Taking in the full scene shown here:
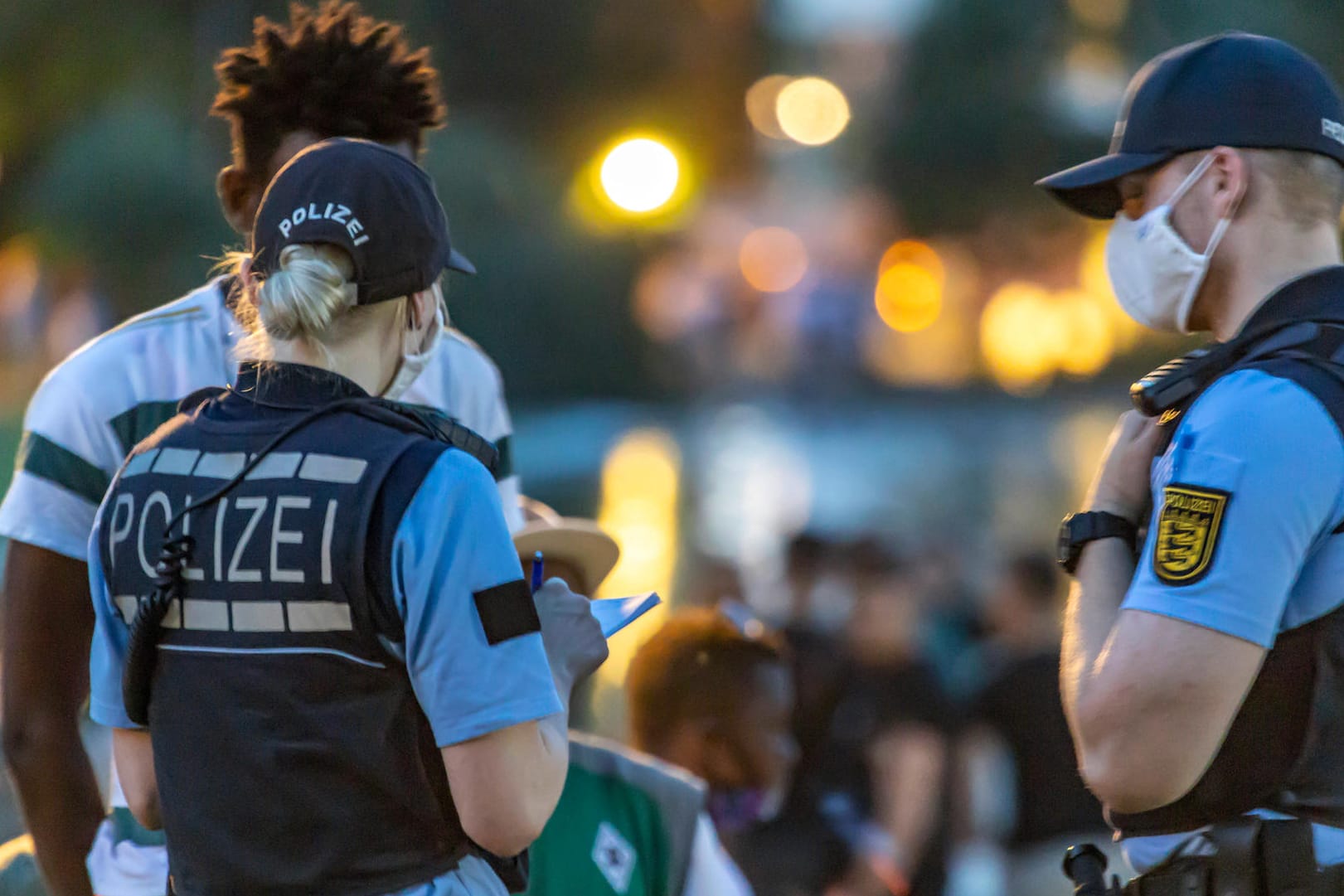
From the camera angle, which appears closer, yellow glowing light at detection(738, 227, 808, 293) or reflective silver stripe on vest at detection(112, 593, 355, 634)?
reflective silver stripe on vest at detection(112, 593, 355, 634)

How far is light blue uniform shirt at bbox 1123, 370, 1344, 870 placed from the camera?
2055mm

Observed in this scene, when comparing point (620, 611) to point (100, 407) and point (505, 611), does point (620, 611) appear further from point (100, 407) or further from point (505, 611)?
point (100, 407)

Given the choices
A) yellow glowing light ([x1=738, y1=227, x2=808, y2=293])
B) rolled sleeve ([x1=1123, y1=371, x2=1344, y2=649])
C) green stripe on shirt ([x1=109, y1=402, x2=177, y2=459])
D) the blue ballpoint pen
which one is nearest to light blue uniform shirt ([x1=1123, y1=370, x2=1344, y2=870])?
rolled sleeve ([x1=1123, y1=371, x2=1344, y2=649])

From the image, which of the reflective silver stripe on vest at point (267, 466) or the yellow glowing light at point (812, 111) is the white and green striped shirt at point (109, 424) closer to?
the reflective silver stripe on vest at point (267, 466)

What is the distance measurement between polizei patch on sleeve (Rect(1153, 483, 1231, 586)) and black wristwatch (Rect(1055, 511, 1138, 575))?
0.13 m

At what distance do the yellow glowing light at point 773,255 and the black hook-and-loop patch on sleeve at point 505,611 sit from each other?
31.6m

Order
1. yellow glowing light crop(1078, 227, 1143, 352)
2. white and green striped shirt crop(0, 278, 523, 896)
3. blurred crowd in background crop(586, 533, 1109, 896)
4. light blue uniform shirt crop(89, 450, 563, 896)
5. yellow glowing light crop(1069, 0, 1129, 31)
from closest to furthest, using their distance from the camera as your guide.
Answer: light blue uniform shirt crop(89, 450, 563, 896), white and green striped shirt crop(0, 278, 523, 896), blurred crowd in background crop(586, 533, 1109, 896), yellow glowing light crop(1078, 227, 1143, 352), yellow glowing light crop(1069, 0, 1129, 31)

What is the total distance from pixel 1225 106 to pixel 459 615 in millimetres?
1319

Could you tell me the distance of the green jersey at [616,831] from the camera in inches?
98.4

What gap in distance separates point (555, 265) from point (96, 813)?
1478cm

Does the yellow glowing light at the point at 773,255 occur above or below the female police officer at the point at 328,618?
below

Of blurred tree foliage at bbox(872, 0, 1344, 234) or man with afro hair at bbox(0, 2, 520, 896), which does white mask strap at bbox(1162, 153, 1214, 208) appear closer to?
man with afro hair at bbox(0, 2, 520, 896)

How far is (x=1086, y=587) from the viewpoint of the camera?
88.6 inches

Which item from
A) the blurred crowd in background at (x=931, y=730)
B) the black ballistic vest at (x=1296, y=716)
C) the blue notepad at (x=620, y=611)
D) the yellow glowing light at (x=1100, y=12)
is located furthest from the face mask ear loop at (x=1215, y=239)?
the yellow glowing light at (x=1100, y=12)
